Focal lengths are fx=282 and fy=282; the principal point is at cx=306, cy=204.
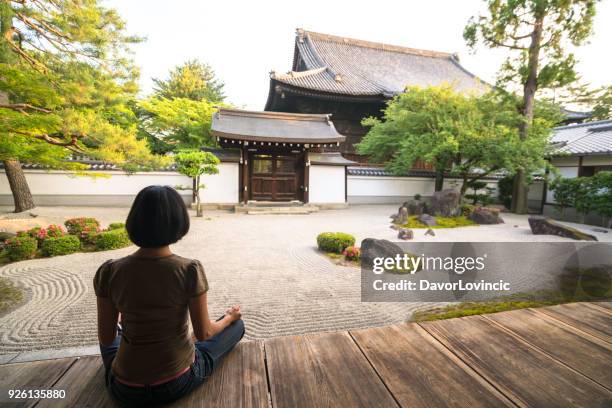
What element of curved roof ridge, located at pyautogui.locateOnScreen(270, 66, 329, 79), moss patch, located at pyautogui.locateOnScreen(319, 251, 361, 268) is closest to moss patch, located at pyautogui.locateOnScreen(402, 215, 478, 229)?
moss patch, located at pyautogui.locateOnScreen(319, 251, 361, 268)

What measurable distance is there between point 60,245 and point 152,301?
5656 millimetres

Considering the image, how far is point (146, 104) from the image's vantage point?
14742 millimetres

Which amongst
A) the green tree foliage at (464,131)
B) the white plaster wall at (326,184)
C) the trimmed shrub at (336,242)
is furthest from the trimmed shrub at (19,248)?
the green tree foliage at (464,131)

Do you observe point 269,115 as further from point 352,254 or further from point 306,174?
point 352,254

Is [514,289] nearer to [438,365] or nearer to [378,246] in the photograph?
[378,246]

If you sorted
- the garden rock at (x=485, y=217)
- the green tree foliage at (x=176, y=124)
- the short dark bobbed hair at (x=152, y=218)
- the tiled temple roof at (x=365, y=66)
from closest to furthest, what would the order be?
the short dark bobbed hair at (x=152, y=218), the garden rock at (x=485, y=217), the green tree foliage at (x=176, y=124), the tiled temple roof at (x=365, y=66)

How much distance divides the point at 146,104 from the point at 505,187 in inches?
738

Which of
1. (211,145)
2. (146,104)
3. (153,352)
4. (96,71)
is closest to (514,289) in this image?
(153,352)

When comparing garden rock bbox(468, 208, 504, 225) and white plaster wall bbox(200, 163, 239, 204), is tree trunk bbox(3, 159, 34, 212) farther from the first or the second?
garden rock bbox(468, 208, 504, 225)

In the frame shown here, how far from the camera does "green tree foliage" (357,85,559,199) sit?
9.94 meters

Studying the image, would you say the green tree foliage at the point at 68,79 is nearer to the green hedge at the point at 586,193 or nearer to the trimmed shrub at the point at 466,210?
the trimmed shrub at the point at 466,210

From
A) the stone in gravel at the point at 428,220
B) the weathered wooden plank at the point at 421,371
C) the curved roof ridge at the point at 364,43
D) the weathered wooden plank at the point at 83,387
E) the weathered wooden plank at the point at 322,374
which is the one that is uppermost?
the curved roof ridge at the point at 364,43

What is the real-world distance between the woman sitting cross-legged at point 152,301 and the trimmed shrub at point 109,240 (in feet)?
17.1

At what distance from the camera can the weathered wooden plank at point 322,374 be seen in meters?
1.32
